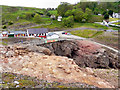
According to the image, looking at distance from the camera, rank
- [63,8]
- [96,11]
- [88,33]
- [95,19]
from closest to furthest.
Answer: [88,33]
[95,19]
[63,8]
[96,11]

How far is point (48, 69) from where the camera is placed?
28.1 m

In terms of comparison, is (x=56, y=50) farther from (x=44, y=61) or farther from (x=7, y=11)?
(x=7, y=11)

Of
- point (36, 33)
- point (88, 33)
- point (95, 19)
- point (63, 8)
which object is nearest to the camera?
point (36, 33)

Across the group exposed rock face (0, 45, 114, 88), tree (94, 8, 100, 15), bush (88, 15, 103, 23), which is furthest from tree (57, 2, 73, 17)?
exposed rock face (0, 45, 114, 88)

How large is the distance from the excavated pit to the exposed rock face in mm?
13361

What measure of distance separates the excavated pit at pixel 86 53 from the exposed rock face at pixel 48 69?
1336cm

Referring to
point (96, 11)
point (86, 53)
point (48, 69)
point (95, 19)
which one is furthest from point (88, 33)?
point (96, 11)

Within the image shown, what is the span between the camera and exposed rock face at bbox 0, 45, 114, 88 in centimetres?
2448

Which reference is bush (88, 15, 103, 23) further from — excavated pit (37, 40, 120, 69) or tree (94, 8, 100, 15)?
excavated pit (37, 40, 120, 69)

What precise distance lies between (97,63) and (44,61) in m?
20.7

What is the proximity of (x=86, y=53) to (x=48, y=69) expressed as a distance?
73.4 ft

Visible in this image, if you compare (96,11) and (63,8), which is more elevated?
(63,8)

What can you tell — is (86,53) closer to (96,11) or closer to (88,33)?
(88,33)

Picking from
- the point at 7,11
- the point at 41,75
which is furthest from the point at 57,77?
the point at 7,11
